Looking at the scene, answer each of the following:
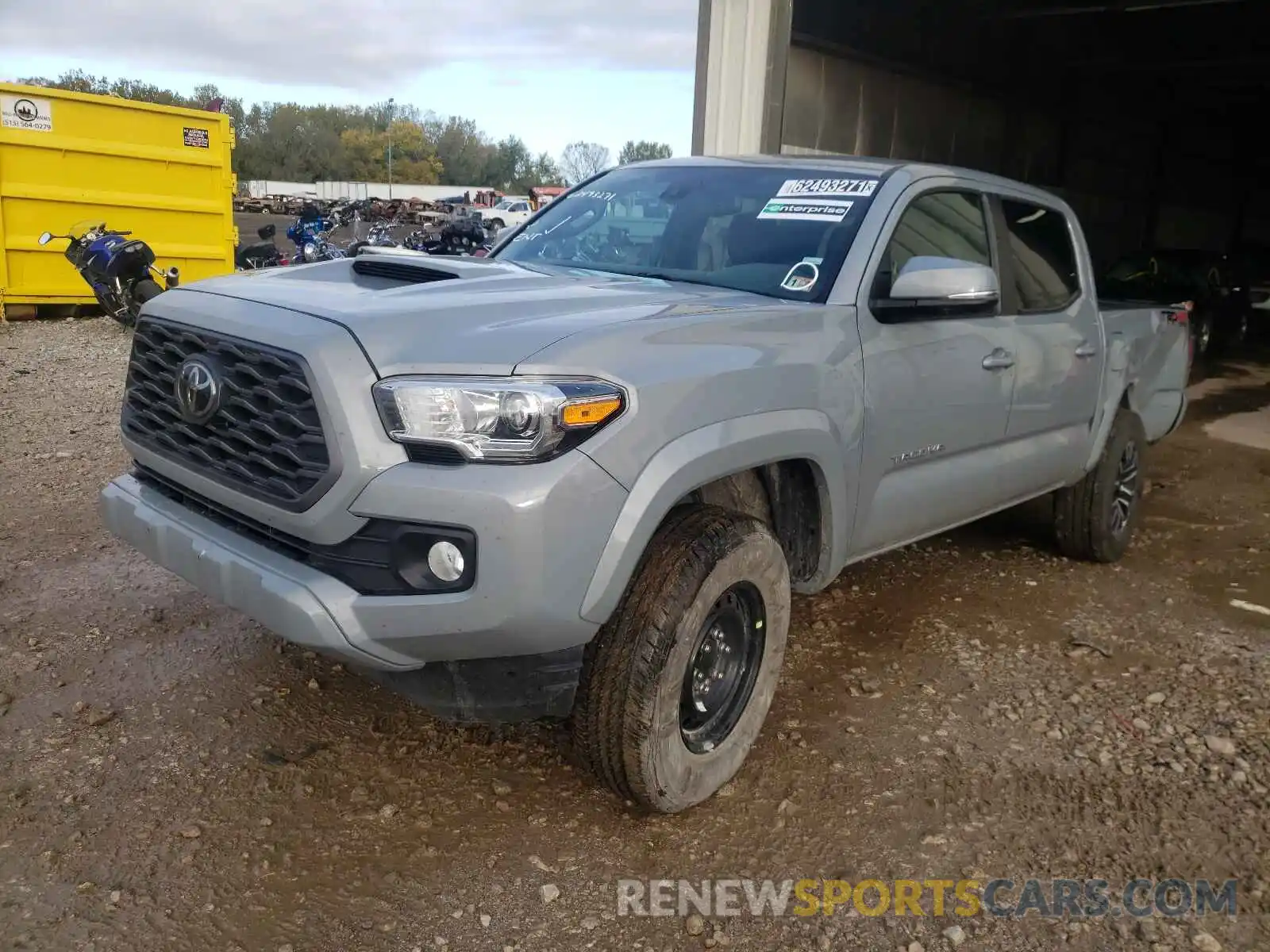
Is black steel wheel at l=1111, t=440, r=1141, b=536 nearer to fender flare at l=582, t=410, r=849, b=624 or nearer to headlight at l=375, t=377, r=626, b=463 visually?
fender flare at l=582, t=410, r=849, b=624

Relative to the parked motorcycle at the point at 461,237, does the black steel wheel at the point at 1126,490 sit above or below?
below

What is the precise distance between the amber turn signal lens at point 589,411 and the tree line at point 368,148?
7141cm

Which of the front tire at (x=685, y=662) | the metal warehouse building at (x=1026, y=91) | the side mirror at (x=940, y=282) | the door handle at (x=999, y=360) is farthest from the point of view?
the metal warehouse building at (x=1026, y=91)

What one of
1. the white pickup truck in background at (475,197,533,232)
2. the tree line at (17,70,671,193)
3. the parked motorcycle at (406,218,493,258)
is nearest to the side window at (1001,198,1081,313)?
the parked motorcycle at (406,218,493,258)

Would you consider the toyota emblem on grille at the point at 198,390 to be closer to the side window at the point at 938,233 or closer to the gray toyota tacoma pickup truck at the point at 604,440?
the gray toyota tacoma pickup truck at the point at 604,440

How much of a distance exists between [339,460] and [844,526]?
1.66m

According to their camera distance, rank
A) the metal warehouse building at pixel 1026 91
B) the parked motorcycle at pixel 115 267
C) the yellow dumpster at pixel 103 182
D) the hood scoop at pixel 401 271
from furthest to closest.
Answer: the yellow dumpster at pixel 103 182, the parked motorcycle at pixel 115 267, the metal warehouse building at pixel 1026 91, the hood scoop at pixel 401 271

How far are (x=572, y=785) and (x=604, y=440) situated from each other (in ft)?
3.99

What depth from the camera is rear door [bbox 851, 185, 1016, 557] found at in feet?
11.1

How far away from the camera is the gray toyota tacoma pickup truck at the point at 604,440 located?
94.1 inches

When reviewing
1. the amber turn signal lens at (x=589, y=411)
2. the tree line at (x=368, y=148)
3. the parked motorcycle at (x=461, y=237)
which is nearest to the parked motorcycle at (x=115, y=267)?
the amber turn signal lens at (x=589, y=411)

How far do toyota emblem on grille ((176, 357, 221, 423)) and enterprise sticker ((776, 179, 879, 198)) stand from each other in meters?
2.04

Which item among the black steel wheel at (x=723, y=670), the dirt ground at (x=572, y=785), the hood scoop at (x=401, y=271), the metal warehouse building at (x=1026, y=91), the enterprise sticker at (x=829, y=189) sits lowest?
the dirt ground at (x=572, y=785)

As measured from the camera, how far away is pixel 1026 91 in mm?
14867
